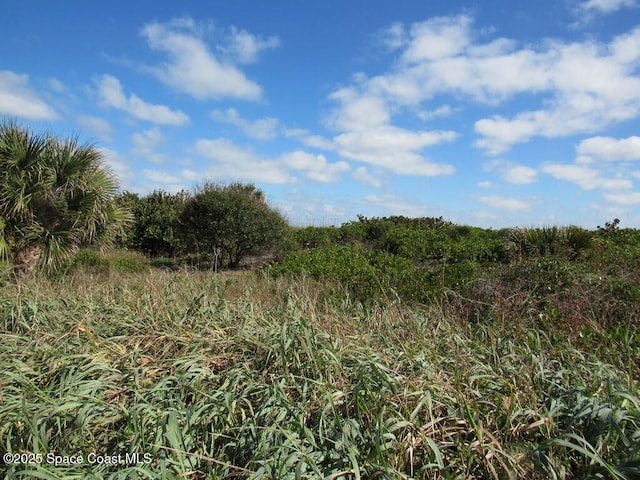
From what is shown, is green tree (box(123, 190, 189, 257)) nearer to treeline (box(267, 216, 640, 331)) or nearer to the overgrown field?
treeline (box(267, 216, 640, 331))

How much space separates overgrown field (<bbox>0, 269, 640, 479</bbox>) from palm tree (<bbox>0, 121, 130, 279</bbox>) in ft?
14.0

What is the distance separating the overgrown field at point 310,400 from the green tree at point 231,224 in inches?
335

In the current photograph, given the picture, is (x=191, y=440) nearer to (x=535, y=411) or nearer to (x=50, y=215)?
(x=535, y=411)

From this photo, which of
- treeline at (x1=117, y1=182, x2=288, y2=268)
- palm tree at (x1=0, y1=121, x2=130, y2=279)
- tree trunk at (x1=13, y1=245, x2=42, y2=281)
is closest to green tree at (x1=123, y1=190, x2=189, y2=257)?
treeline at (x1=117, y1=182, x2=288, y2=268)

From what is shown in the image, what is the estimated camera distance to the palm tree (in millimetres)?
7531

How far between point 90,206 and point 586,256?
9.35m

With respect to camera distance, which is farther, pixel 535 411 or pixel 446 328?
pixel 446 328

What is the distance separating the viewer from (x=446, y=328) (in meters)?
4.04

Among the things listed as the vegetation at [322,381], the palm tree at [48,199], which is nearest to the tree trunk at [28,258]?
the palm tree at [48,199]

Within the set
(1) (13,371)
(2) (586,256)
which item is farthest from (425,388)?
(2) (586,256)

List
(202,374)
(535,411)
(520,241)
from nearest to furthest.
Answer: (535,411) → (202,374) → (520,241)

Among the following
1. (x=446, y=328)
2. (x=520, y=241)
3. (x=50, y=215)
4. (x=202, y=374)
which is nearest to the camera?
(x=202, y=374)

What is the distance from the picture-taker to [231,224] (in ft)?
41.1

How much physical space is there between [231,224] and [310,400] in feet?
33.4
